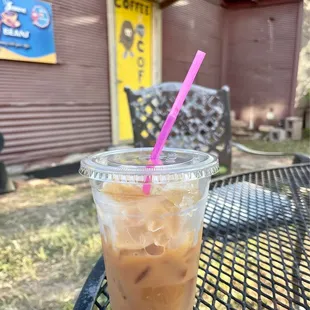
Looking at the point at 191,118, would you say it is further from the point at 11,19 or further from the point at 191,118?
the point at 11,19

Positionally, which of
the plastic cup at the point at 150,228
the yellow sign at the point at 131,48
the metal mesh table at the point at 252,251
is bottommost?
the metal mesh table at the point at 252,251

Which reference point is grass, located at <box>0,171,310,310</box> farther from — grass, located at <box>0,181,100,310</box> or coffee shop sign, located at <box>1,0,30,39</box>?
coffee shop sign, located at <box>1,0,30,39</box>

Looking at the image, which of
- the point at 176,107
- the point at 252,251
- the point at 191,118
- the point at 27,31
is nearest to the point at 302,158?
the point at 191,118

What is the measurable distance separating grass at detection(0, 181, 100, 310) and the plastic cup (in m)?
1.08

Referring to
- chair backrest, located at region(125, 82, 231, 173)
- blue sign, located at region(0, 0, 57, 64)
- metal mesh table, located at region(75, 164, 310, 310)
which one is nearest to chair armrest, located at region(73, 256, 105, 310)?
metal mesh table, located at region(75, 164, 310, 310)

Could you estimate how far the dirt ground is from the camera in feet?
4.88

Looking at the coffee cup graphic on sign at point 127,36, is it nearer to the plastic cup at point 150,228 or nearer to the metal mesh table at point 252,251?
the metal mesh table at point 252,251

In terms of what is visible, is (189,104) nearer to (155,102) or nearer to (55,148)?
(155,102)

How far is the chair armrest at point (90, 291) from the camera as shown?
55cm

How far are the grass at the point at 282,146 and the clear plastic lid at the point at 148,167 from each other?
517 cm

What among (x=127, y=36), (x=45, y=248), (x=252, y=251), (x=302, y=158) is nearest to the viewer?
(x=252, y=251)

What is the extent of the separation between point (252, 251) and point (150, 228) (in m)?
0.36

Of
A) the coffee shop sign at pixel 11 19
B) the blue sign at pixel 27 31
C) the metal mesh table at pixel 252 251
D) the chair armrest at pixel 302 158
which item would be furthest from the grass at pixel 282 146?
the metal mesh table at pixel 252 251

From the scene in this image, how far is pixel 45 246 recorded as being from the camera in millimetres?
1925
